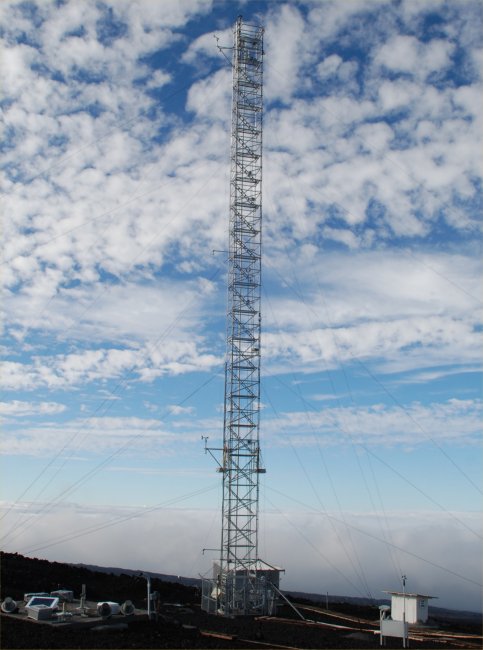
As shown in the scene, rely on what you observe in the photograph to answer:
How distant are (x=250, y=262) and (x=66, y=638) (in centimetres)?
2073

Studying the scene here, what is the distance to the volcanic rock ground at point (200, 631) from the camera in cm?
2230

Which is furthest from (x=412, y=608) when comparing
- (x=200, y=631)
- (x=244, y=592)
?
(x=200, y=631)

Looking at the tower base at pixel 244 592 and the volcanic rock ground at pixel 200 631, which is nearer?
the volcanic rock ground at pixel 200 631

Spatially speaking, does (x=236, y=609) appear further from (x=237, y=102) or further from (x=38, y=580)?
(x=237, y=102)

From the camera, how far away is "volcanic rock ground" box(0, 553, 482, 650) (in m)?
22.3

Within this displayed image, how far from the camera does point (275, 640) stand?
24.5 m

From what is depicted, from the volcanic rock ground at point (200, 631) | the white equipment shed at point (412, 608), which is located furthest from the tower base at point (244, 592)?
the white equipment shed at point (412, 608)

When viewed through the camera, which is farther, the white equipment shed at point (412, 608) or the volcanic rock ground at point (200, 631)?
the white equipment shed at point (412, 608)

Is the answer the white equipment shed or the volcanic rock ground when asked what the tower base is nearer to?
the volcanic rock ground

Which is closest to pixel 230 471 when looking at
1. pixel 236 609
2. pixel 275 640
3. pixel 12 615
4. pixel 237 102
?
pixel 236 609

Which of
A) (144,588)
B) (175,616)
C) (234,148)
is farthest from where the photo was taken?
(144,588)

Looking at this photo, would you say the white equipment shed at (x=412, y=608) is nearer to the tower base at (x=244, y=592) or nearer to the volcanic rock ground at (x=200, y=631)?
the volcanic rock ground at (x=200, y=631)

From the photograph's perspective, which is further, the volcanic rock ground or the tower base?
A: the tower base

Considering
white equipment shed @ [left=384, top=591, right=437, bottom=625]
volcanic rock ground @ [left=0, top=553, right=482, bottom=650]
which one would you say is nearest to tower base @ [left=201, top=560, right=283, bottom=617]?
volcanic rock ground @ [left=0, top=553, right=482, bottom=650]
